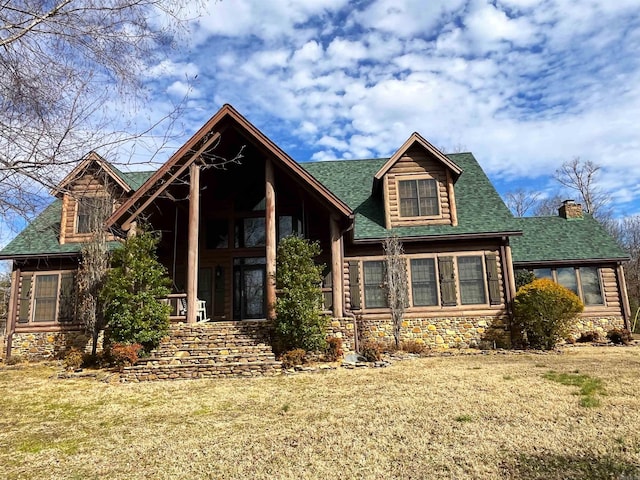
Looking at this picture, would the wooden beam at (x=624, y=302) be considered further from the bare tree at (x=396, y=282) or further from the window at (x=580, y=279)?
the bare tree at (x=396, y=282)

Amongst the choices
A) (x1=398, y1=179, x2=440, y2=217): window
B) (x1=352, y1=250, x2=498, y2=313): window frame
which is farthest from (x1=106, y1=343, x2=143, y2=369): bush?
(x1=398, y1=179, x2=440, y2=217): window

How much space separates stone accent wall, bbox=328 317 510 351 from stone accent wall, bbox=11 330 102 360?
9.23 meters

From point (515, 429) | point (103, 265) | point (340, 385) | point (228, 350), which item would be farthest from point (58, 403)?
point (515, 429)

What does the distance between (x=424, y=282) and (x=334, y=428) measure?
9.21m

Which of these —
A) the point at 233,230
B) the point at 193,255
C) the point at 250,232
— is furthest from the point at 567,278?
the point at 193,255

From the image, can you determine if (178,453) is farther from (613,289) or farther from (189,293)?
(613,289)

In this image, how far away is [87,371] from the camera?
10781mm

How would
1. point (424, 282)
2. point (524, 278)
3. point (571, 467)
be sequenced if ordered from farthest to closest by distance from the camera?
point (524, 278)
point (424, 282)
point (571, 467)

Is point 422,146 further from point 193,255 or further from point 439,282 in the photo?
point 193,255

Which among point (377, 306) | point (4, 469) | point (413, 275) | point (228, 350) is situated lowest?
point (4, 469)

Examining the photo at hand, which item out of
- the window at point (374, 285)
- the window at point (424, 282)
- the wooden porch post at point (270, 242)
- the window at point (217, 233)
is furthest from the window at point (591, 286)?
the window at point (217, 233)

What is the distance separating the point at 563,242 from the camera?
1634 centimetres

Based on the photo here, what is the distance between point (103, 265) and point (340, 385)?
8618 millimetres

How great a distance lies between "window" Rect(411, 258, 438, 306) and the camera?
14117mm
